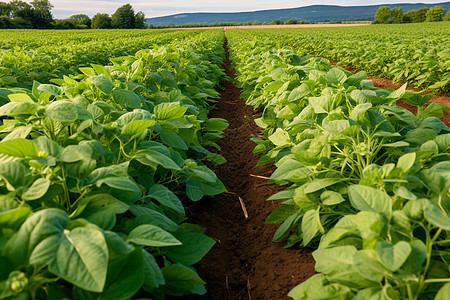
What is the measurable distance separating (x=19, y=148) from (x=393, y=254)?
1.43 m

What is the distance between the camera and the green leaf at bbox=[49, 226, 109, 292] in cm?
84

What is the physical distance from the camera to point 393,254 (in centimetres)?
100

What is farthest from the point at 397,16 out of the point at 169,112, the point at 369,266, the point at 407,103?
the point at 369,266

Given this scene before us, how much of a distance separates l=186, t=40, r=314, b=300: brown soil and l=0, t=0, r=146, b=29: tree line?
161 feet

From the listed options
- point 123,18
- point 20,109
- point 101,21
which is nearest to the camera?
point 20,109

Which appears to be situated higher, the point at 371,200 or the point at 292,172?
the point at 371,200

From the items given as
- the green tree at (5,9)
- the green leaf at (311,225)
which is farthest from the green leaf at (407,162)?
the green tree at (5,9)

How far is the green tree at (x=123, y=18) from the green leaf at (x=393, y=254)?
229 feet

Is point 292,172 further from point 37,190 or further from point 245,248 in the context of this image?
point 37,190

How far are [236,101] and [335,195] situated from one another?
544 cm

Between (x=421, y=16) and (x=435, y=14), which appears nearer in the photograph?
(x=435, y=14)

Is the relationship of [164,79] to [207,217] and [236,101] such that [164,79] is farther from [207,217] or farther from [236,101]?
[236,101]

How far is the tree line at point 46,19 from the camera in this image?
1800 inches

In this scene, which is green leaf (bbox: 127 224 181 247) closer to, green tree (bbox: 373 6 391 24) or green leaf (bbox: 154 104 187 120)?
green leaf (bbox: 154 104 187 120)
